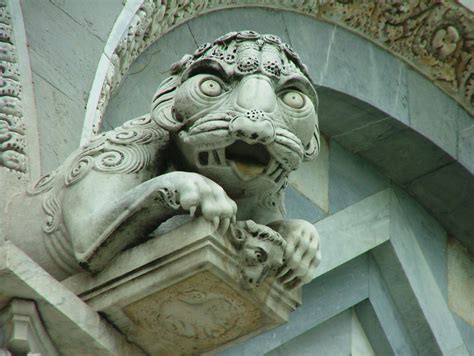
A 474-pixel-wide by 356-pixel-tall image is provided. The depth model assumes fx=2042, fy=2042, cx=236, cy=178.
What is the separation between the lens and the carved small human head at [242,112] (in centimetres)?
607

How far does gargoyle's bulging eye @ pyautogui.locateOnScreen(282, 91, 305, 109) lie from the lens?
6.22 metres

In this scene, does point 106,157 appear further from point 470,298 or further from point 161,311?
point 470,298

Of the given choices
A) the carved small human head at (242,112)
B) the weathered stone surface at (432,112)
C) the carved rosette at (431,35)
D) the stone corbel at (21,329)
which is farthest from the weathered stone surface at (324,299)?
the stone corbel at (21,329)

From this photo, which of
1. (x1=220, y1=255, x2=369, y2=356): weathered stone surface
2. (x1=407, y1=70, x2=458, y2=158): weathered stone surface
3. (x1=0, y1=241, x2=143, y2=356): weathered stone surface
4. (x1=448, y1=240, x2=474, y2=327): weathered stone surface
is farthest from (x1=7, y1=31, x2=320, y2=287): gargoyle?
(x1=448, y1=240, x2=474, y2=327): weathered stone surface

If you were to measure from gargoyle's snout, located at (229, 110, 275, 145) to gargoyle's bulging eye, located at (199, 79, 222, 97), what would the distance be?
20 centimetres

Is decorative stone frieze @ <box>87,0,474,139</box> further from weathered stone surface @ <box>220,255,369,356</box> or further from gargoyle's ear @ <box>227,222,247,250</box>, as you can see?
gargoyle's ear @ <box>227,222,247,250</box>

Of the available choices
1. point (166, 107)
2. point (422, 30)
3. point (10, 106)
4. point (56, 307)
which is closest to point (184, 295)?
point (56, 307)

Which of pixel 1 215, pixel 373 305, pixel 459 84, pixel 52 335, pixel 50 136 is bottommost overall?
pixel 52 335

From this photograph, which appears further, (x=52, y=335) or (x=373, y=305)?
(x=373, y=305)

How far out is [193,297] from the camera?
6.02 meters

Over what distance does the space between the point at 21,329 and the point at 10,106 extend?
1.21 metres

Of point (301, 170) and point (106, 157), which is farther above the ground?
point (301, 170)

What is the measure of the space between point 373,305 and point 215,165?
313cm

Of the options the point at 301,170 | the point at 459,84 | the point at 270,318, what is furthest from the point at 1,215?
the point at 459,84
